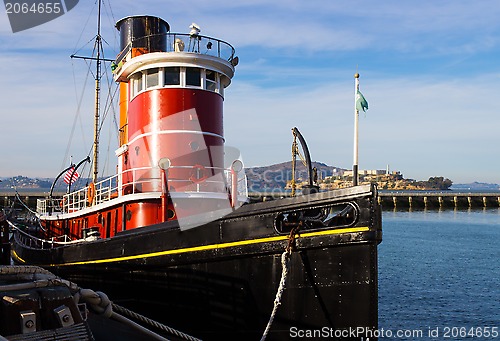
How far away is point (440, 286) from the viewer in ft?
74.0

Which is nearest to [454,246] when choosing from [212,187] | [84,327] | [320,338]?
[212,187]

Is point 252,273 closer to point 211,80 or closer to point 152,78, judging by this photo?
point 211,80

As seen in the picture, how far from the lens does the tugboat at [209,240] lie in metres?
7.60

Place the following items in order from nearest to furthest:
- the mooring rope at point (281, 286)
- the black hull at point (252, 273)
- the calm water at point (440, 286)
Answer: the mooring rope at point (281, 286), the black hull at point (252, 273), the calm water at point (440, 286)

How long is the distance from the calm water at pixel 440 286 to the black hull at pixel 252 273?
8880mm

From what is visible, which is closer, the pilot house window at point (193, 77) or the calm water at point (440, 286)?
the pilot house window at point (193, 77)

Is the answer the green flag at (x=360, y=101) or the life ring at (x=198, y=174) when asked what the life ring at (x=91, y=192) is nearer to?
the life ring at (x=198, y=174)

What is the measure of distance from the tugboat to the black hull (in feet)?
0.06

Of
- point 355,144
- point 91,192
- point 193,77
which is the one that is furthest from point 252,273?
point 91,192

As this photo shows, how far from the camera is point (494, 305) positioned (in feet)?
62.7

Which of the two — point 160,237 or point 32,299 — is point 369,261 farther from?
point 32,299

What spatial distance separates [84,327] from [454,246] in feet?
123

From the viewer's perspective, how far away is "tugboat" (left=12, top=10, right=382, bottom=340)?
7.60 m

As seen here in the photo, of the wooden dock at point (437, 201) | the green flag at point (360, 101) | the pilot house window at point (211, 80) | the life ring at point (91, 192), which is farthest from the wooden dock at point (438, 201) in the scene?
the green flag at point (360, 101)
